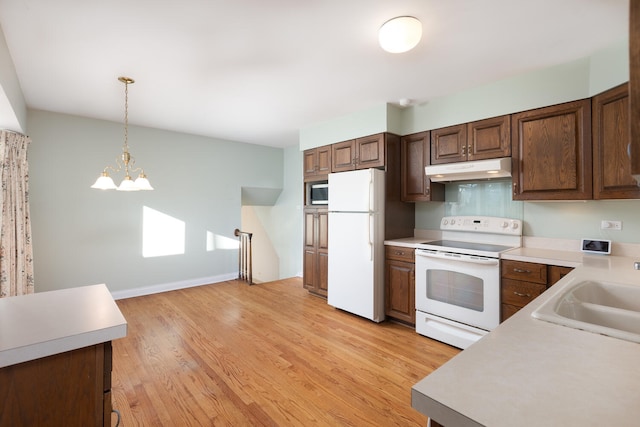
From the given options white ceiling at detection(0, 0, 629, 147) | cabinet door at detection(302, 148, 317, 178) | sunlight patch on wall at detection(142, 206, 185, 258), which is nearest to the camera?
white ceiling at detection(0, 0, 629, 147)

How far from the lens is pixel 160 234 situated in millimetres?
4496

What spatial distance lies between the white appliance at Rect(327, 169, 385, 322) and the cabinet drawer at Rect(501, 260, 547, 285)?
4.08 ft

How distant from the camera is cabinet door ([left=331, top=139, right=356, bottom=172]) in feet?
12.1

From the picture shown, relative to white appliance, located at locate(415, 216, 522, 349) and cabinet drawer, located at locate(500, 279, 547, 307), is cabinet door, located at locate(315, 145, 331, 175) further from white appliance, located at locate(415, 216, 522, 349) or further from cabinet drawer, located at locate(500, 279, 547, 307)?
cabinet drawer, located at locate(500, 279, 547, 307)

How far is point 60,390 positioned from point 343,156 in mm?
3297

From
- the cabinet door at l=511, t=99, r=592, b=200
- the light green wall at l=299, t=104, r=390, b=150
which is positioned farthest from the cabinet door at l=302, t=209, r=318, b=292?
the cabinet door at l=511, t=99, r=592, b=200

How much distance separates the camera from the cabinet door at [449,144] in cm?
297

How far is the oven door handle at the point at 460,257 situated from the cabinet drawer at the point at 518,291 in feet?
0.62

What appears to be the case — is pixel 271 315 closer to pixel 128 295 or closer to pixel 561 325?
pixel 128 295

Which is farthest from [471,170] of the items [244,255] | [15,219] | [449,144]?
[15,219]

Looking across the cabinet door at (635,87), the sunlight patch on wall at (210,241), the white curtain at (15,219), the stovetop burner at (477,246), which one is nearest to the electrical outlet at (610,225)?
the stovetop burner at (477,246)

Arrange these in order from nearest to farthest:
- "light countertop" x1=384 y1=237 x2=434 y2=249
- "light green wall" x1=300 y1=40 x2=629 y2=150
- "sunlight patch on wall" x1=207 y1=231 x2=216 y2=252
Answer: "light green wall" x1=300 y1=40 x2=629 y2=150 → "light countertop" x1=384 y1=237 x2=434 y2=249 → "sunlight patch on wall" x1=207 y1=231 x2=216 y2=252

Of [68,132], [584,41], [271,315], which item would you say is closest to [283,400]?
[271,315]

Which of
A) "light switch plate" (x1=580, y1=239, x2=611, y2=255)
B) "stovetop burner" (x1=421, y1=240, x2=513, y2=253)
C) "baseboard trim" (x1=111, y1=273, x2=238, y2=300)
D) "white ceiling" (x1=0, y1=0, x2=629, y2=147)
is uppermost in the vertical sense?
"white ceiling" (x1=0, y1=0, x2=629, y2=147)
